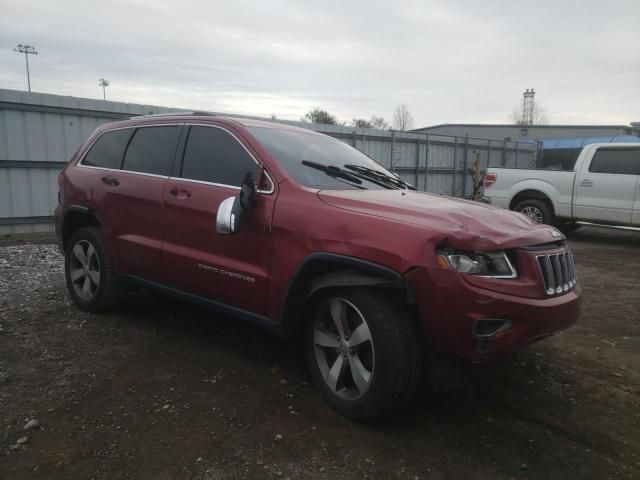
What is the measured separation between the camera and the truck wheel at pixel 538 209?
10078 millimetres

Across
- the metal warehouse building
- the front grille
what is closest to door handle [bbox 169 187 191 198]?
the front grille

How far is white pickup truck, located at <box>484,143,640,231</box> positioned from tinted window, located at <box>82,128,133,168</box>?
284 inches

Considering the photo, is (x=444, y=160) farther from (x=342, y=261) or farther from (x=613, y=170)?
(x=342, y=261)

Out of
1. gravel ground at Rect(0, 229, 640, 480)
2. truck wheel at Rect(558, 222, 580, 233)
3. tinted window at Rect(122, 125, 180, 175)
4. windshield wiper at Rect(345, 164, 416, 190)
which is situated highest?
tinted window at Rect(122, 125, 180, 175)

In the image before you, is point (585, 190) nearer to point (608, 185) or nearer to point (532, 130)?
point (608, 185)

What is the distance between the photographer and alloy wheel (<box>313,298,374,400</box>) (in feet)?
9.14

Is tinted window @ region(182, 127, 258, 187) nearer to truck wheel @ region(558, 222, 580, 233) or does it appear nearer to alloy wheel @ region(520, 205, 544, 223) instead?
alloy wheel @ region(520, 205, 544, 223)

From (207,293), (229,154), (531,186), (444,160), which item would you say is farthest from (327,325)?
(444,160)

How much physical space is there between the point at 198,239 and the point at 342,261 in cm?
126

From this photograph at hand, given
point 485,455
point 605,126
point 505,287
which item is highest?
point 605,126

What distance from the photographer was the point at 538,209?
401 inches

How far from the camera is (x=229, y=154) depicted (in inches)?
140

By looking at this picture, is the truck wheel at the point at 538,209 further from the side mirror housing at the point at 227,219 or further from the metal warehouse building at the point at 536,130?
the metal warehouse building at the point at 536,130

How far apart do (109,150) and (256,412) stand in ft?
9.65
